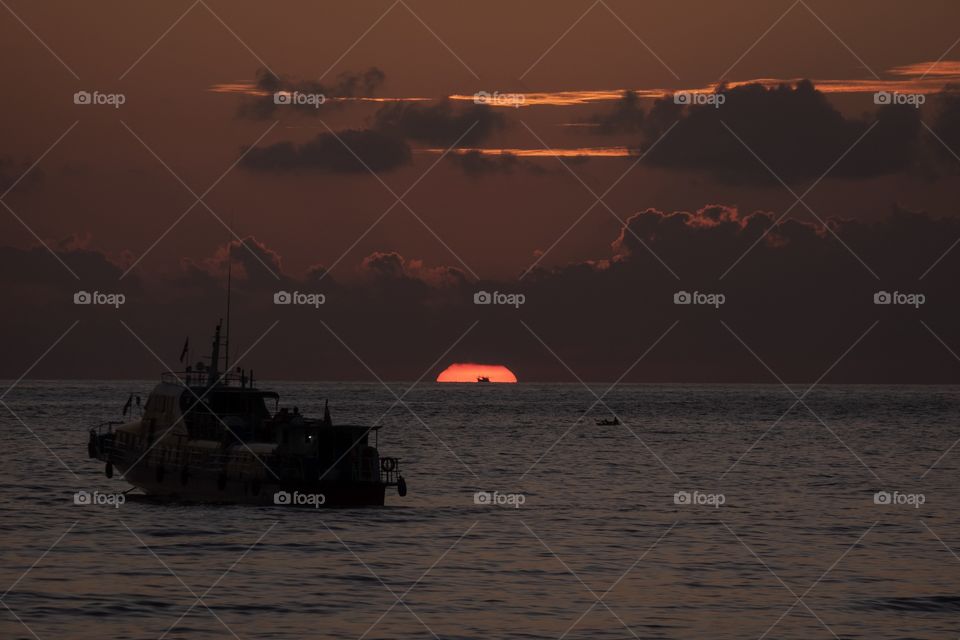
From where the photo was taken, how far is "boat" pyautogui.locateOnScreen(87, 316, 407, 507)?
63.7m

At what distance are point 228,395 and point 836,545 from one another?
28935 millimetres

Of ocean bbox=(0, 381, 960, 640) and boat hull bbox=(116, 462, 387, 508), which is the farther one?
boat hull bbox=(116, 462, 387, 508)

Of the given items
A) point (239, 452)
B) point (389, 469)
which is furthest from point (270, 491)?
point (389, 469)

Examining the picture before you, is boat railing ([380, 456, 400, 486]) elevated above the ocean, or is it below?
above

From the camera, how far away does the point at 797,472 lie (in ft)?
335

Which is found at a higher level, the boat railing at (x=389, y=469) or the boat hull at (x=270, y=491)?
the boat railing at (x=389, y=469)

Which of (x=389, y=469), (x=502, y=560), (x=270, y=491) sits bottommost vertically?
(x=502, y=560)

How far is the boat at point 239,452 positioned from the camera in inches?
2509

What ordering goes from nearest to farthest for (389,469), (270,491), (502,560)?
(502,560)
(270,491)
(389,469)

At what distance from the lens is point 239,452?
65000 mm

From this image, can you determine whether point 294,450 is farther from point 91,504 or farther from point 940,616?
point 940,616

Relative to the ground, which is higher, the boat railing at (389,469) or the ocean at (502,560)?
the boat railing at (389,469)

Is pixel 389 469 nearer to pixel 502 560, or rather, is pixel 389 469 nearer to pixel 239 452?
Answer: pixel 239 452

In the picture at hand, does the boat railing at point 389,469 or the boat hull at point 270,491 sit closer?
the boat hull at point 270,491
